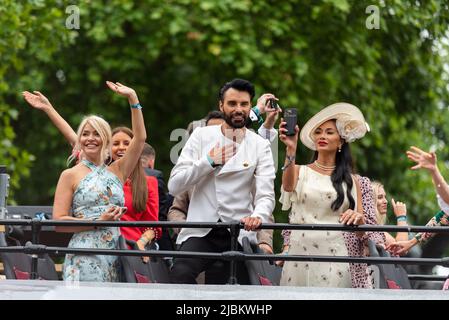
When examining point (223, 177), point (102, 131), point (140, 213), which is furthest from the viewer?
point (140, 213)

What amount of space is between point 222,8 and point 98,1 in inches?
74.0

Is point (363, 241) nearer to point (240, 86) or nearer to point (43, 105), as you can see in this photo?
point (240, 86)

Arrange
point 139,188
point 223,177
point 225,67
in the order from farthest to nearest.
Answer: point 225,67 → point 139,188 → point 223,177

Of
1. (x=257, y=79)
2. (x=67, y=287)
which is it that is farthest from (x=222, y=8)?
(x=67, y=287)

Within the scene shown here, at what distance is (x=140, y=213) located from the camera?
31.9 feet

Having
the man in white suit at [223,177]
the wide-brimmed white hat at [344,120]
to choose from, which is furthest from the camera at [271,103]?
the wide-brimmed white hat at [344,120]

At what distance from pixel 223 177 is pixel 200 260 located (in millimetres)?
556

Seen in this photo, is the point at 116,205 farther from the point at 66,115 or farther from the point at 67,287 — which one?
the point at 66,115

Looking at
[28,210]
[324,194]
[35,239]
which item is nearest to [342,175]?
[324,194]

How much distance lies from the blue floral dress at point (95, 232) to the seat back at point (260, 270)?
83 cm

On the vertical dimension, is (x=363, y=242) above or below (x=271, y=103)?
below

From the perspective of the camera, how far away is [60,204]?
28.8 feet

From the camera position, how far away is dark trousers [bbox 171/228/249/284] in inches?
350

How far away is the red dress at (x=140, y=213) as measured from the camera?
379 inches
